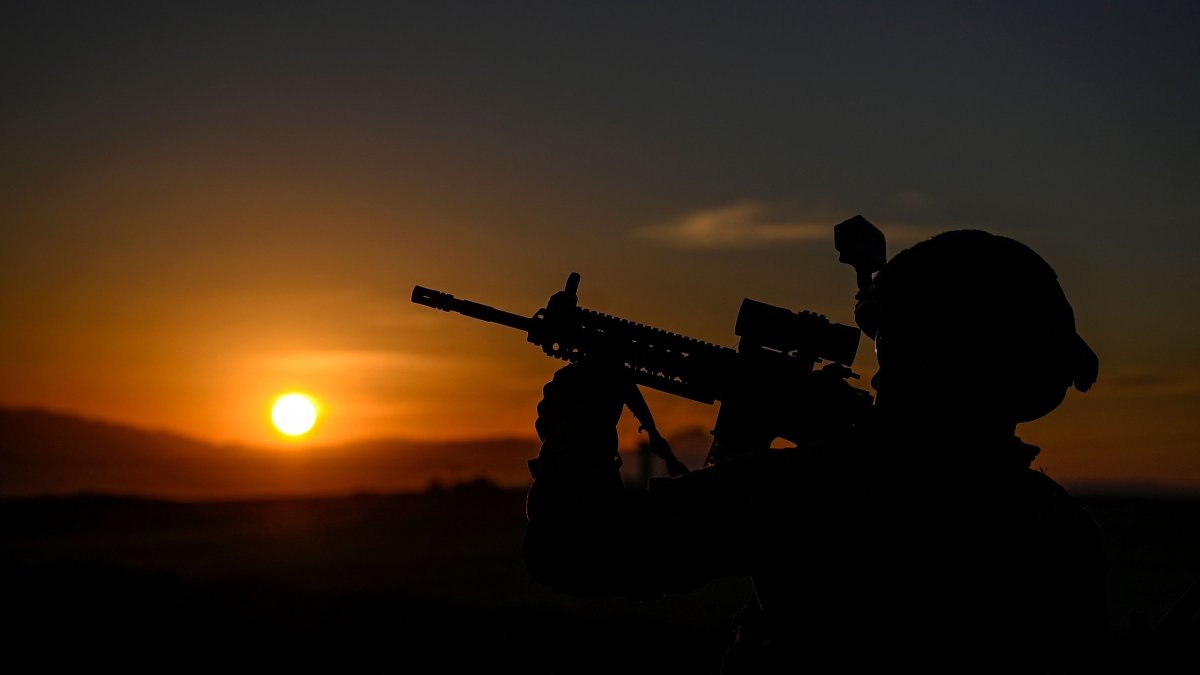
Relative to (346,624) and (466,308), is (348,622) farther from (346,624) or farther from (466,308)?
(466,308)

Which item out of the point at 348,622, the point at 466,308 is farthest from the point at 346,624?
the point at 466,308

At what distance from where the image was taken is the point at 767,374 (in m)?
4.36

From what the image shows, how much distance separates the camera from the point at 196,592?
20781 millimetres

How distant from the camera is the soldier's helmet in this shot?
2854 mm

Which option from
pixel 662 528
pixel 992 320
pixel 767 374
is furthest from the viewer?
pixel 767 374

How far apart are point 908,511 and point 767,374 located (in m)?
1.74

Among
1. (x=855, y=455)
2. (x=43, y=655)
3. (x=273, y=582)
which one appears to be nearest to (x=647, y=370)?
(x=855, y=455)

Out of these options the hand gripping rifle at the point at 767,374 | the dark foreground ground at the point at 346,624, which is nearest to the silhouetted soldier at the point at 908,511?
the hand gripping rifle at the point at 767,374

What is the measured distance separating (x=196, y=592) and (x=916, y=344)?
20.5m

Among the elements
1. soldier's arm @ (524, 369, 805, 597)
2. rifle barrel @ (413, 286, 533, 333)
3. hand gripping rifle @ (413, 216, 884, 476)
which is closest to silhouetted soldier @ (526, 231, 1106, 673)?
soldier's arm @ (524, 369, 805, 597)

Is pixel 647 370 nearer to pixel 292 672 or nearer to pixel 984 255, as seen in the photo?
pixel 984 255


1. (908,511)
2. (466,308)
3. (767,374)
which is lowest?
(908,511)

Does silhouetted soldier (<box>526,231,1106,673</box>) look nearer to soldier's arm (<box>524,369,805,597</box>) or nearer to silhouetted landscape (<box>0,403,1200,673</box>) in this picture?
soldier's arm (<box>524,369,805,597</box>)

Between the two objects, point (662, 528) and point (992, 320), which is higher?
point (992, 320)
